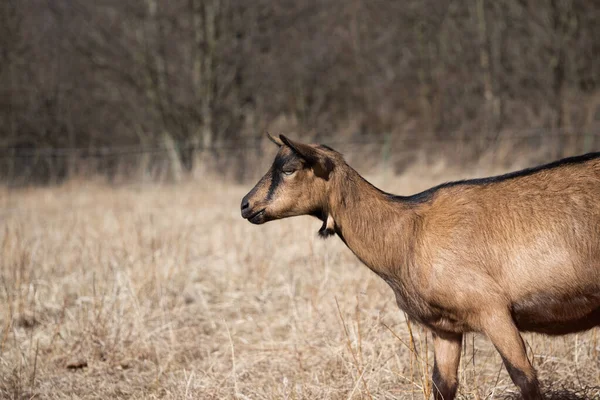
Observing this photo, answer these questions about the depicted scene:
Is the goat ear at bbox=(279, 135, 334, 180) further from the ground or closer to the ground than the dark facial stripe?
further from the ground

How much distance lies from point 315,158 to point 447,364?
1.56 m

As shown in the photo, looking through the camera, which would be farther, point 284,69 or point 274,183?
point 284,69

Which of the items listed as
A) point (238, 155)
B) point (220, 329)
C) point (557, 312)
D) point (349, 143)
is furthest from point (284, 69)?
point (557, 312)

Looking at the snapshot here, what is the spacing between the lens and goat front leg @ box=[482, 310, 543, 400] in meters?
3.64

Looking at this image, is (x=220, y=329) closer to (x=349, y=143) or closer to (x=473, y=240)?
(x=473, y=240)

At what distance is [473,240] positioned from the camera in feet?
12.9

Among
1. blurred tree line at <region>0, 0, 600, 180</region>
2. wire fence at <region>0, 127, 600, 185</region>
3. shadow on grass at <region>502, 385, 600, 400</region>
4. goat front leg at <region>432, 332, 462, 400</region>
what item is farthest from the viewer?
blurred tree line at <region>0, 0, 600, 180</region>

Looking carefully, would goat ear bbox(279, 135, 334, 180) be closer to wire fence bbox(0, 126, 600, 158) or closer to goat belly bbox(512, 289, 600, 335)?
goat belly bbox(512, 289, 600, 335)

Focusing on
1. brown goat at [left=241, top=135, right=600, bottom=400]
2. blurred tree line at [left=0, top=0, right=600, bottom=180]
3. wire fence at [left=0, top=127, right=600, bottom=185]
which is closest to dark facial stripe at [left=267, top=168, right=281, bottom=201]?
brown goat at [left=241, top=135, right=600, bottom=400]

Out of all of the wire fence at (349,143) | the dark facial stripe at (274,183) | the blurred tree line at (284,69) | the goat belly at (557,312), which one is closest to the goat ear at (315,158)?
the dark facial stripe at (274,183)

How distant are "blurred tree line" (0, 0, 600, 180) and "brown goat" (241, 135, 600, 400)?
1729 cm

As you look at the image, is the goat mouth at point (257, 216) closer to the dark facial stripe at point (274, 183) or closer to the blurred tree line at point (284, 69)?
the dark facial stripe at point (274, 183)

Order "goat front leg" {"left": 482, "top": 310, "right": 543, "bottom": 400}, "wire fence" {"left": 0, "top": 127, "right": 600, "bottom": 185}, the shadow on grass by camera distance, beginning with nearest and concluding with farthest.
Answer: "goat front leg" {"left": 482, "top": 310, "right": 543, "bottom": 400} → the shadow on grass → "wire fence" {"left": 0, "top": 127, "right": 600, "bottom": 185}

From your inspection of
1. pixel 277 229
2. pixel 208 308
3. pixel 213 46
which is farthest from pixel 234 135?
pixel 208 308
